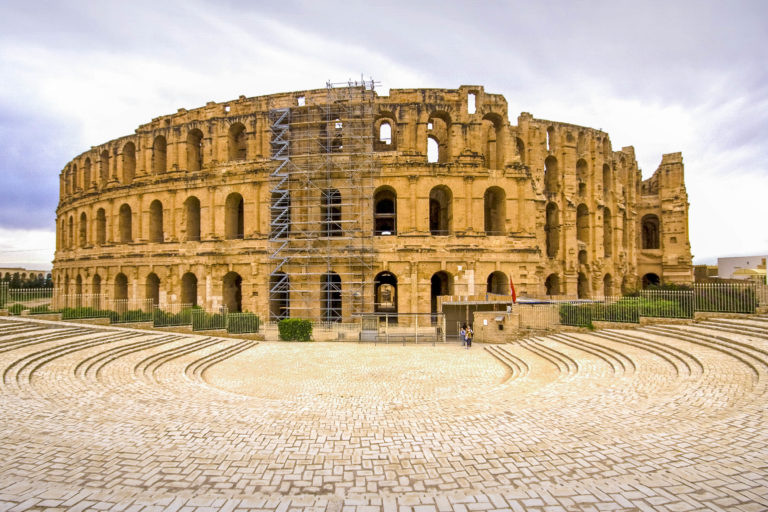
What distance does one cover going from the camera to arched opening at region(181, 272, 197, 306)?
25362 mm

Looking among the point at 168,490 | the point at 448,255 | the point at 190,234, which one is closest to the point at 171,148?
the point at 190,234

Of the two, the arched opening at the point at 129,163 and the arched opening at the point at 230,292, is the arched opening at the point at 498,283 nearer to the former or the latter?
the arched opening at the point at 230,292

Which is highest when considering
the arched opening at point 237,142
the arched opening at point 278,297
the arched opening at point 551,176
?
the arched opening at point 237,142

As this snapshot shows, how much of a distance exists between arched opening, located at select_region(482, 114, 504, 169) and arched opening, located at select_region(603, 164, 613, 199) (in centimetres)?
1251

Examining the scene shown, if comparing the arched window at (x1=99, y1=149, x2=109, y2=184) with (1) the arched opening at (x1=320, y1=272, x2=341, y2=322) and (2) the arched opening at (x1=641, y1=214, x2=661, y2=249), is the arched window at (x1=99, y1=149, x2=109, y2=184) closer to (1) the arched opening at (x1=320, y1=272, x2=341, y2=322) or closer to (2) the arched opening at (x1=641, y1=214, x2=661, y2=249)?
(1) the arched opening at (x1=320, y1=272, x2=341, y2=322)

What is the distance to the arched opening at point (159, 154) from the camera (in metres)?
26.8

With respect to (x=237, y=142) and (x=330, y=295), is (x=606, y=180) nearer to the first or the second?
(x=330, y=295)

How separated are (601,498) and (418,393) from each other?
606 cm

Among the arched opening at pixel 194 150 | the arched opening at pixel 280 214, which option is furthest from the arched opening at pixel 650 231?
the arched opening at pixel 194 150

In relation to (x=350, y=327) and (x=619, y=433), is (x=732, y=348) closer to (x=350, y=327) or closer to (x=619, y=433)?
(x=619, y=433)

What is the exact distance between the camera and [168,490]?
4.15 m

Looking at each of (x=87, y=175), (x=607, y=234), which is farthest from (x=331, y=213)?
(x=87, y=175)

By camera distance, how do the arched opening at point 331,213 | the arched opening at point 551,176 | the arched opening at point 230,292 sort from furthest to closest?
the arched opening at point 551,176
the arched opening at point 230,292
the arched opening at point 331,213

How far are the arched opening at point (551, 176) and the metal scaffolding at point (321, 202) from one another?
1486 cm
